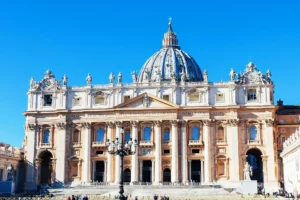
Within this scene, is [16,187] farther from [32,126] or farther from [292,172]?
[292,172]

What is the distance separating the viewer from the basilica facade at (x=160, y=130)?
226 ft

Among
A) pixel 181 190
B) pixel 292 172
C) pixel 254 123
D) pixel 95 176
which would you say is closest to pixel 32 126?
pixel 95 176

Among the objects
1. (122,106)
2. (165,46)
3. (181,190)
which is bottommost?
(181,190)

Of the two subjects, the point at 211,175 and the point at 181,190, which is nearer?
the point at 181,190

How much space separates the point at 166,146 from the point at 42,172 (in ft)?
66.7

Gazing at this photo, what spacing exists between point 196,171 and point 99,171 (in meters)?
14.3

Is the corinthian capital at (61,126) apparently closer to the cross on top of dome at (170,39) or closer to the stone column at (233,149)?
the stone column at (233,149)

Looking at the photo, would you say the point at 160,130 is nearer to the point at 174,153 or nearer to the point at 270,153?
the point at 174,153

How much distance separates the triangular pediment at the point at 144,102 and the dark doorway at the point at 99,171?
9156 mm

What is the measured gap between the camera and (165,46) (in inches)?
4156

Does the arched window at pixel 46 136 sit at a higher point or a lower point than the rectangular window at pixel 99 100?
lower

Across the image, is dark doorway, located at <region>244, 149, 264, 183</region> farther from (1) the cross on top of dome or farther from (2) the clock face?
(1) the cross on top of dome

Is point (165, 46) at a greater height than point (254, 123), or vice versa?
point (165, 46)

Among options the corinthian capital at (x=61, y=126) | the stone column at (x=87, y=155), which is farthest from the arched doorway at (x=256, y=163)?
the corinthian capital at (x=61, y=126)
